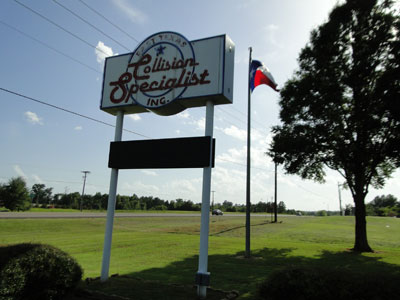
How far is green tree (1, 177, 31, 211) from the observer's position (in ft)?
168

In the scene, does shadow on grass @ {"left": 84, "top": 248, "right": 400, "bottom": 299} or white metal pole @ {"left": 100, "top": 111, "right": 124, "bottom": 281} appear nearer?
shadow on grass @ {"left": 84, "top": 248, "right": 400, "bottom": 299}

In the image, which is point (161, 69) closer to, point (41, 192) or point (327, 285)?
point (327, 285)

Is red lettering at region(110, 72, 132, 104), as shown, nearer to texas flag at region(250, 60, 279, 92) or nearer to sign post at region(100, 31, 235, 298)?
sign post at region(100, 31, 235, 298)

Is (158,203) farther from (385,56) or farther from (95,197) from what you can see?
(385,56)

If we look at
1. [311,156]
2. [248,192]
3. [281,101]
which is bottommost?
[248,192]

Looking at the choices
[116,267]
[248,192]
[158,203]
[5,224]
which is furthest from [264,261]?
[158,203]

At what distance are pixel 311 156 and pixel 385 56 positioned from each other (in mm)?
7407

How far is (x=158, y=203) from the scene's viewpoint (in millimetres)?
118188

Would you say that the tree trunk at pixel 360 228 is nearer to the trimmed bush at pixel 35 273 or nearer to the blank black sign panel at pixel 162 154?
the blank black sign panel at pixel 162 154

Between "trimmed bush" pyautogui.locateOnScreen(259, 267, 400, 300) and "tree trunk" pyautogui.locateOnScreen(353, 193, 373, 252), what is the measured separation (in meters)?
15.4

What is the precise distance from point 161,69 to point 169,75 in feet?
1.13

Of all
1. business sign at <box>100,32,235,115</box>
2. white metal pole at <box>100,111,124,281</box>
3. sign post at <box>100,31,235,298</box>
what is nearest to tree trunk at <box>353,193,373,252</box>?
sign post at <box>100,31,235,298</box>

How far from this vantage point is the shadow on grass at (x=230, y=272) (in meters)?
6.88

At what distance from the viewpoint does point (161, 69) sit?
26.5 ft
